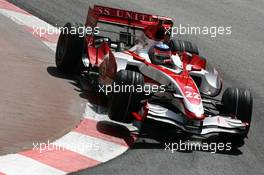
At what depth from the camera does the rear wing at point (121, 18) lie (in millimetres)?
12648

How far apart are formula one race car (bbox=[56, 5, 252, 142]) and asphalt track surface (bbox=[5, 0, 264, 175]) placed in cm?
44

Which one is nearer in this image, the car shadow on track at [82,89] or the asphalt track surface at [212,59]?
the asphalt track surface at [212,59]

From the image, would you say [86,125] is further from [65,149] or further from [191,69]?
[191,69]

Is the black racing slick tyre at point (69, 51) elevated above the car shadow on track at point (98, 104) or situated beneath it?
elevated above

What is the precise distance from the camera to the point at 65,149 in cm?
910

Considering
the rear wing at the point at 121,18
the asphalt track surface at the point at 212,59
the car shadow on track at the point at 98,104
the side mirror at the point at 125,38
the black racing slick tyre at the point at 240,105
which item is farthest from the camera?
the side mirror at the point at 125,38

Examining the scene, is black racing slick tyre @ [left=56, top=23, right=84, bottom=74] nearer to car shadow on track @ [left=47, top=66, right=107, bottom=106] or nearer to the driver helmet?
car shadow on track @ [left=47, top=66, right=107, bottom=106]

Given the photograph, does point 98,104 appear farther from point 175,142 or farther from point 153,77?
point 175,142

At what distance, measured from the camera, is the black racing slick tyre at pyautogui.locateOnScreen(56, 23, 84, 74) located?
11.8 m

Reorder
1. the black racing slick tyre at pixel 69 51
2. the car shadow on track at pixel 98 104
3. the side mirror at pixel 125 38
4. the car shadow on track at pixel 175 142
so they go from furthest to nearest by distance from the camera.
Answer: the side mirror at pixel 125 38, the black racing slick tyre at pixel 69 51, the car shadow on track at pixel 98 104, the car shadow on track at pixel 175 142

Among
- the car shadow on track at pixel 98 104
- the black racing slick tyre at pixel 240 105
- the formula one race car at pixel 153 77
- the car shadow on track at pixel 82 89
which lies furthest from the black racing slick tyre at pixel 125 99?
the black racing slick tyre at pixel 240 105

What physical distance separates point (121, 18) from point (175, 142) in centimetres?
361

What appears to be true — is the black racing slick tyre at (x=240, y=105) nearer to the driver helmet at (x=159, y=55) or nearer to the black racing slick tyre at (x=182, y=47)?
the driver helmet at (x=159, y=55)

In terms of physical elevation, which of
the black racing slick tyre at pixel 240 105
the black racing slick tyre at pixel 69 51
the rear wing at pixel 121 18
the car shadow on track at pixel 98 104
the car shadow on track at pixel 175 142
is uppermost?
the rear wing at pixel 121 18
